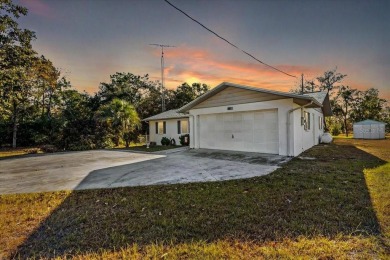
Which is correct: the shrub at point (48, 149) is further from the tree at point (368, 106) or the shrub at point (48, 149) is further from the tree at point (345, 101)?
the tree at point (368, 106)

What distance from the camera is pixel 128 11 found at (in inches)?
320

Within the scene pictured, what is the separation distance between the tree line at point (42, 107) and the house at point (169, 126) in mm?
1557

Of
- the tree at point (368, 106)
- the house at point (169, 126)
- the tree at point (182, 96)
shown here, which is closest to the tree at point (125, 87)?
the tree at point (182, 96)

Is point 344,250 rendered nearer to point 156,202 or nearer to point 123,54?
point 156,202

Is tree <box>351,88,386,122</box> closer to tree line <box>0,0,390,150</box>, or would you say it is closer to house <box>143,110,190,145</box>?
tree line <box>0,0,390,150</box>

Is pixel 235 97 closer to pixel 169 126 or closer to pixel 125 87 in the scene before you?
pixel 169 126

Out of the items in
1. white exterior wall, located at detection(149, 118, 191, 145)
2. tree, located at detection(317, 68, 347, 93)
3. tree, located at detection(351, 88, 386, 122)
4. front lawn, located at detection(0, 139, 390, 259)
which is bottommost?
front lawn, located at detection(0, 139, 390, 259)

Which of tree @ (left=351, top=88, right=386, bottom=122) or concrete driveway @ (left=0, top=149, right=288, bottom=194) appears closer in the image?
concrete driveway @ (left=0, top=149, right=288, bottom=194)

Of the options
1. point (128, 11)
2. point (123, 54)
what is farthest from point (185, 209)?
point (123, 54)

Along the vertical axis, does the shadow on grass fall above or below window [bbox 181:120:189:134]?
below

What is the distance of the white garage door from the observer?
33.5 ft

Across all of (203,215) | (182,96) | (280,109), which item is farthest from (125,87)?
(203,215)

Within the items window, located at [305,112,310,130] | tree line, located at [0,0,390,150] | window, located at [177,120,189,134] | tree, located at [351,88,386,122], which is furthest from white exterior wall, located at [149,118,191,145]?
tree, located at [351,88,386,122]

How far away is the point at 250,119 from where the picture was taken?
10906 mm
